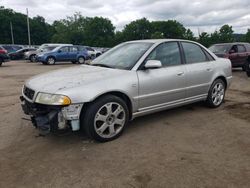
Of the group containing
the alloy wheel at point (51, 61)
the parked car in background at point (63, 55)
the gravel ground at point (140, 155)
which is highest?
the parked car in background at point (63, 55)

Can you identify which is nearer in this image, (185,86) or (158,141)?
(158,141)

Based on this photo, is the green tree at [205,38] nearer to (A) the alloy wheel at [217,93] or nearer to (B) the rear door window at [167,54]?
(A) the alloy wheel at [217,93]

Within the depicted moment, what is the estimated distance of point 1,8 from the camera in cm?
8006

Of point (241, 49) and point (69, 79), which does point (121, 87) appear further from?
point (241, 49)

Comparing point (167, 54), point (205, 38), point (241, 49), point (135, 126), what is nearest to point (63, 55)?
point (241, 49)

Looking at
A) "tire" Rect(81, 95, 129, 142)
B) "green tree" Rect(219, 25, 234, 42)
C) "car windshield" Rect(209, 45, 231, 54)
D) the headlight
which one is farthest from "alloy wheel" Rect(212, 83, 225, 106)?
"green tree" Rect(219, 25, 234, 42)

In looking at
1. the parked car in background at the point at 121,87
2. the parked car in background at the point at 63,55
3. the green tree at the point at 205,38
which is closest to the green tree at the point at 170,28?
the green tree at the point at 205,38

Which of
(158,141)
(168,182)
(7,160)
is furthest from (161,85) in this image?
(7,160)

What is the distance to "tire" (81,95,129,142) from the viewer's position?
406 centimetres

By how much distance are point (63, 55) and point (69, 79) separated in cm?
1871

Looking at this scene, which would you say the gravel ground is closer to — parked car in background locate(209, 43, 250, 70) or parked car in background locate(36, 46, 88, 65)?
parked car in background locate(209, 43, 250, 70)

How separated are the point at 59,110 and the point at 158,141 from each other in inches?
61.2

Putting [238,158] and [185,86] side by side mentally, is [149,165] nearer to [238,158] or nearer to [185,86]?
[238,158]

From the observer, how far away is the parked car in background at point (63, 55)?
71.7ft
